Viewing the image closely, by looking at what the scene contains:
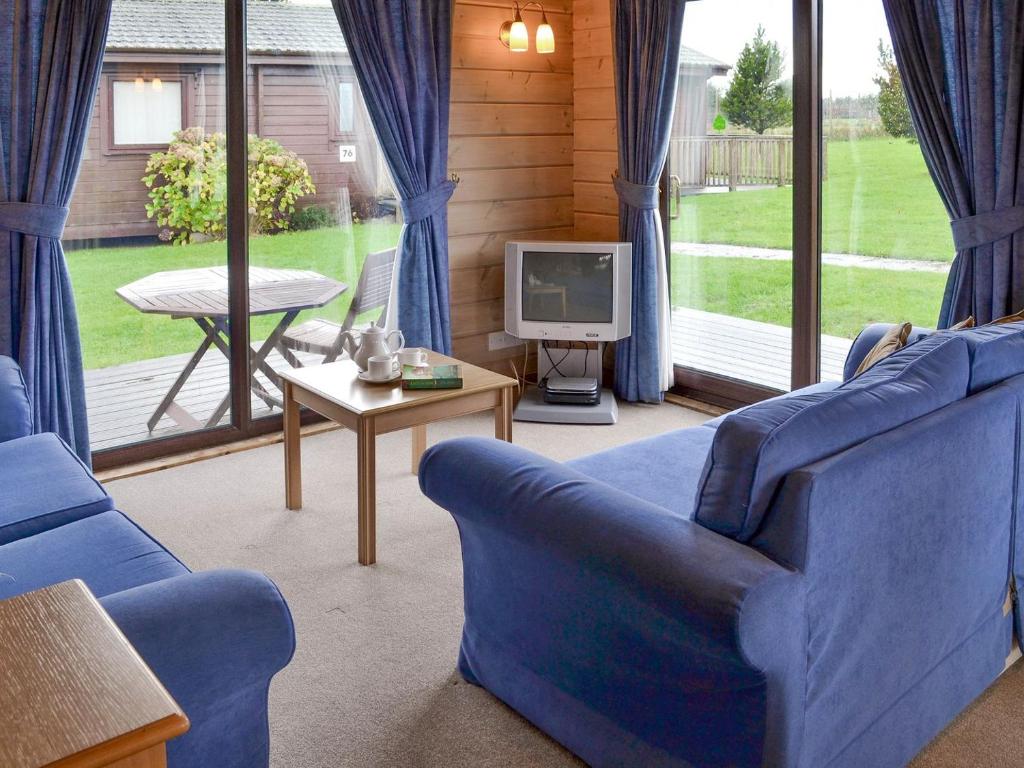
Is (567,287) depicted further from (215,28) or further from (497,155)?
(215,28)

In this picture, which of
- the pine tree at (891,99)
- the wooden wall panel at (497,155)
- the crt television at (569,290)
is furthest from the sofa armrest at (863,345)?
the wooden wall panel at (497,155)

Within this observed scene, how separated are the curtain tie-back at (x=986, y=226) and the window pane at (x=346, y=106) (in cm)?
268

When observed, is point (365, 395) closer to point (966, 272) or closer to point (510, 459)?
point (510, 459)

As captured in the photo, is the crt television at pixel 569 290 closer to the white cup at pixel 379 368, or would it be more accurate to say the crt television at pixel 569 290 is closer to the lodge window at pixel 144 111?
the white cup at pixel 379 368

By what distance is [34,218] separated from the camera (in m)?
3.79

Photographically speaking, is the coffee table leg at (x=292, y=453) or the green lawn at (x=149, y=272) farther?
the green lawn at (x=149, y=272)

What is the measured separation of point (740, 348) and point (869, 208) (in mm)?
1028

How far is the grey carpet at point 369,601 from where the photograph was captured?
94.9 inches

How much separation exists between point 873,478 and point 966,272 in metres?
2.02

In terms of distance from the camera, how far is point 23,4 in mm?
3691

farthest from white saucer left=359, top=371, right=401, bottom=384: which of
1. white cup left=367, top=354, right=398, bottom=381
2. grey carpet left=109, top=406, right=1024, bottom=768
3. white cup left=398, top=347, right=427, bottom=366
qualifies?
grey carpet left=109, top=406, right=1024, bottom=768

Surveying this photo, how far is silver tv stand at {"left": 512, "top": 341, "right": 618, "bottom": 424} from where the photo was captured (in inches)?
195

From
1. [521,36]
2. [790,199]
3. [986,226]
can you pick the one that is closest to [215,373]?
[521,36]

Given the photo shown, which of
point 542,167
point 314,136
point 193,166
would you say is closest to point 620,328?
point 542,167
